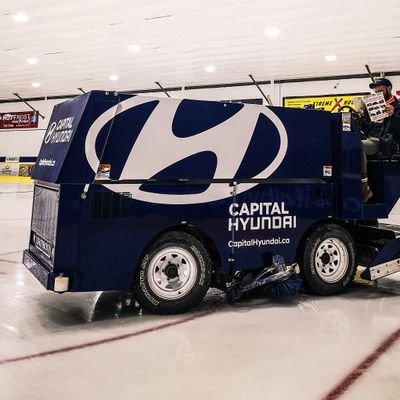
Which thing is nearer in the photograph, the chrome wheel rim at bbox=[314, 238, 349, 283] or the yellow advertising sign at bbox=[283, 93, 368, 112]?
the chrome wheel rim at bbox=[314, 238, 349, 283]

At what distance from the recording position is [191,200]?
3.44 meters

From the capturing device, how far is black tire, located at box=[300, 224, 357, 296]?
396 cm

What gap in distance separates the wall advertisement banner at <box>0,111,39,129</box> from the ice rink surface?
22.4 meters

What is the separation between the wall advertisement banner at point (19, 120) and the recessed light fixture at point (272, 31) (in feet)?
54.0

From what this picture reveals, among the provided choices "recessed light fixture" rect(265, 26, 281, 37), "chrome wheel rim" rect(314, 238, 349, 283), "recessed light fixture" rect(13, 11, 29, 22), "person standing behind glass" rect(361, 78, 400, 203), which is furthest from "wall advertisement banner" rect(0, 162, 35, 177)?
"chrome wheel rim" rect(314, 238, 349, 283)

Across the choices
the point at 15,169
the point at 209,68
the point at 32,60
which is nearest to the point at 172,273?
the point at 209,68

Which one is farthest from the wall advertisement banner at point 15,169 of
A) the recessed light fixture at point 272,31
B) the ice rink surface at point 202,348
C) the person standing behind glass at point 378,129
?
the person standing behind glass at point 378,129

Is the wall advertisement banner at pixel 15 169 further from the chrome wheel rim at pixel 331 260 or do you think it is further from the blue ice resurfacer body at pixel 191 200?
the chrome wheel rim at pixel 331 260

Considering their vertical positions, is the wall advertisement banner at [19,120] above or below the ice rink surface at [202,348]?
above

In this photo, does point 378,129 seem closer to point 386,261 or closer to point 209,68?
point 386,261

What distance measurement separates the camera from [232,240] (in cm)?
362

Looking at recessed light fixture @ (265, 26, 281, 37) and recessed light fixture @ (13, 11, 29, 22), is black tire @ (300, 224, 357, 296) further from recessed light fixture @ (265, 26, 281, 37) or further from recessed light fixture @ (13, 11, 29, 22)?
→ recessed light fixture @ (13, 11, 29, 22)

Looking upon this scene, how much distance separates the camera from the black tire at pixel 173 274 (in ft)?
11.0

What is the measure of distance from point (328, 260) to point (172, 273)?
4.76ft
